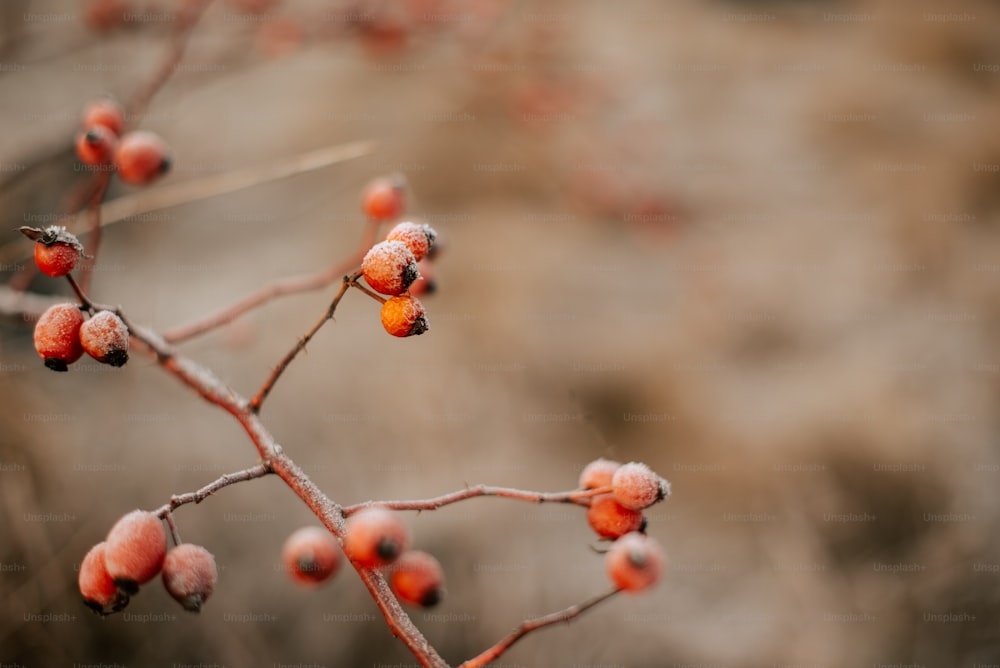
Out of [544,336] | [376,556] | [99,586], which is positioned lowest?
[544,336]

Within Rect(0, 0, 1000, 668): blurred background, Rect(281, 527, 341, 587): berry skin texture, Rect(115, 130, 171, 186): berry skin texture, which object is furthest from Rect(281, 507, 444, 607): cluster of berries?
Rect(115, 130, 171, 186): berry skin texture

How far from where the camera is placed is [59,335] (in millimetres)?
585

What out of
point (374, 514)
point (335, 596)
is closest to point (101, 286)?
point (335, 596)

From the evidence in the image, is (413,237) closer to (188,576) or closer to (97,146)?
(188,576)

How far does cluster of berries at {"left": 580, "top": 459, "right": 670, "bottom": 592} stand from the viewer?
22.8 inches

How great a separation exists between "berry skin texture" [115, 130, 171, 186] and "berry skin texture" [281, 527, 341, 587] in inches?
20.9

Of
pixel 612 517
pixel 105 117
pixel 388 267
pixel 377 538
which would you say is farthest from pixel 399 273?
pixel 105 117

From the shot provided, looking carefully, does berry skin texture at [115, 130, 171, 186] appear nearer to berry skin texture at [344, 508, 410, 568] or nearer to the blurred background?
the blurred background

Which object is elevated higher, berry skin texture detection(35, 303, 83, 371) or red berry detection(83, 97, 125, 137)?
red berry detection(83, 97, 125, 137)

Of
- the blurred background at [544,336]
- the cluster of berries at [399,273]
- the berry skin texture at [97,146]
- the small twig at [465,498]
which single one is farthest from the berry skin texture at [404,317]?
the berry skin texture at [97,146]

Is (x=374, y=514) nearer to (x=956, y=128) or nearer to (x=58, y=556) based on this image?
(x=58, y=556)

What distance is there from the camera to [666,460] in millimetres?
1871

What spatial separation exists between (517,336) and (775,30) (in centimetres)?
249

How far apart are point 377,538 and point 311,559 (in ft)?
0.48
